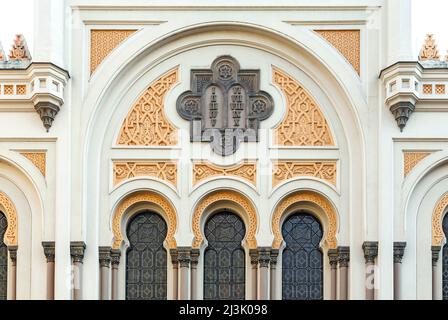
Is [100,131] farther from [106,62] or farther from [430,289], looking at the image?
[430,289]

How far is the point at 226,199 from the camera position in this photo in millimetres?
52875

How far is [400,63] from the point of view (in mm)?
52281

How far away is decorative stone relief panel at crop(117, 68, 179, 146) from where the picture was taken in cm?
5297

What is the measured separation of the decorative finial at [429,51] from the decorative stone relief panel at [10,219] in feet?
25.8

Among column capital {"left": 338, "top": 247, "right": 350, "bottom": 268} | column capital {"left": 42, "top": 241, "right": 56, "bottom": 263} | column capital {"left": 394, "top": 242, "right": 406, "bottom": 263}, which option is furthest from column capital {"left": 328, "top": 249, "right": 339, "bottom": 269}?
column capital {"left": 42, "top": 241, "right": 56, "bottom": 263}

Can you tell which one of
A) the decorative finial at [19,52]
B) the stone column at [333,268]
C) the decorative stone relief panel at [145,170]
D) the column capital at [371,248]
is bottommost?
the stone column at [333,268]

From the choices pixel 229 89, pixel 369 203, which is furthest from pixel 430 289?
pixel 229 89

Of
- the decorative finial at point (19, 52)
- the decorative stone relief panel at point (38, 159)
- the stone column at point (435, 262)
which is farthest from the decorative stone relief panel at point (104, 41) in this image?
the stone column at point (435, 262)

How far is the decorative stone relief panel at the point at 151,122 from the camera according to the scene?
174 ft

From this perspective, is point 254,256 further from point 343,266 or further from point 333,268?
point 343,266

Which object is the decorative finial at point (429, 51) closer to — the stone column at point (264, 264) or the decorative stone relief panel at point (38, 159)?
the stone column at point (264, 264)

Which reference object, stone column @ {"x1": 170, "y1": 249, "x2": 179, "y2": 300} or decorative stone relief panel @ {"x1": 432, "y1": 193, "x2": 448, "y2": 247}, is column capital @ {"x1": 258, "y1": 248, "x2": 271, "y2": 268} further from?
decorative stone relief panel @ {"x1": 432, "y1": 193, "x2": 448, "y2": 247}

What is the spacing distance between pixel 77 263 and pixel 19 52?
407 centimetres

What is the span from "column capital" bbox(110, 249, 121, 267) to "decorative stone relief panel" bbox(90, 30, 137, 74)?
348cm
